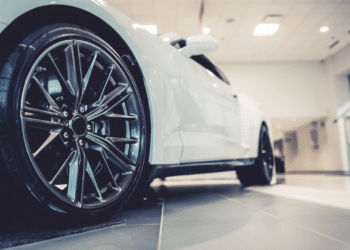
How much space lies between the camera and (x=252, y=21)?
8.24 metres

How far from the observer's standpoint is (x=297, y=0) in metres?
7.29

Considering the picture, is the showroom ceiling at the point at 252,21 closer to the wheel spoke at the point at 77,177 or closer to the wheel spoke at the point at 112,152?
the wheel spoke at the point at 112,152

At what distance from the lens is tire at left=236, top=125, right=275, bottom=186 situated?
Result: 120 inches

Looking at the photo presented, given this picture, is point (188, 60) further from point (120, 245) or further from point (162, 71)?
point (120, 245)

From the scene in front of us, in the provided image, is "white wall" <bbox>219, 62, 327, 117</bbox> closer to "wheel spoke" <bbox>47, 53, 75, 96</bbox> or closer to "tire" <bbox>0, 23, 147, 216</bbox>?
"tire" <bbox>0, 23, 147, 216</bbox>

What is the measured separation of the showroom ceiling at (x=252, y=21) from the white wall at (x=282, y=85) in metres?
0.91

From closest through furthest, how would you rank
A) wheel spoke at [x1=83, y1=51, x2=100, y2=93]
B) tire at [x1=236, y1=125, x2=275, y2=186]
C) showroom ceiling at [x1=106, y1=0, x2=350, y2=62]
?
wheel spoke at [x1=83, y1=51, x2=100, y2=93], tire at [x1=236, y1=125, x2=275, y2=186], showroom ceiling at [x1=106, y1=0, x2=350, y2=62]

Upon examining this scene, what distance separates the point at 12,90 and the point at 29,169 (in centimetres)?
27

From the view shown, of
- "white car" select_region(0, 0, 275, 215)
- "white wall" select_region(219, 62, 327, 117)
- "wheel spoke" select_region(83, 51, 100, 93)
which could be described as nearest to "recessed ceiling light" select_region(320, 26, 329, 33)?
"white wall" select_region(219, 62, 327, 117)

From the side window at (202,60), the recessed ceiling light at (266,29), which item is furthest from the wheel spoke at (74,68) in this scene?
the recessed ceiling light at (266,29)

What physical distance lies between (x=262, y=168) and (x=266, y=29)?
7.04 meters

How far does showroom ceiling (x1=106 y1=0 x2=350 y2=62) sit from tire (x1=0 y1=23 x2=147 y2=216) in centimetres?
658

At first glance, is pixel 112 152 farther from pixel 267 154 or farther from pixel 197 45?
pixel 267 154

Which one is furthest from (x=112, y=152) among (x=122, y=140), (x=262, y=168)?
(x=262, y=168)
